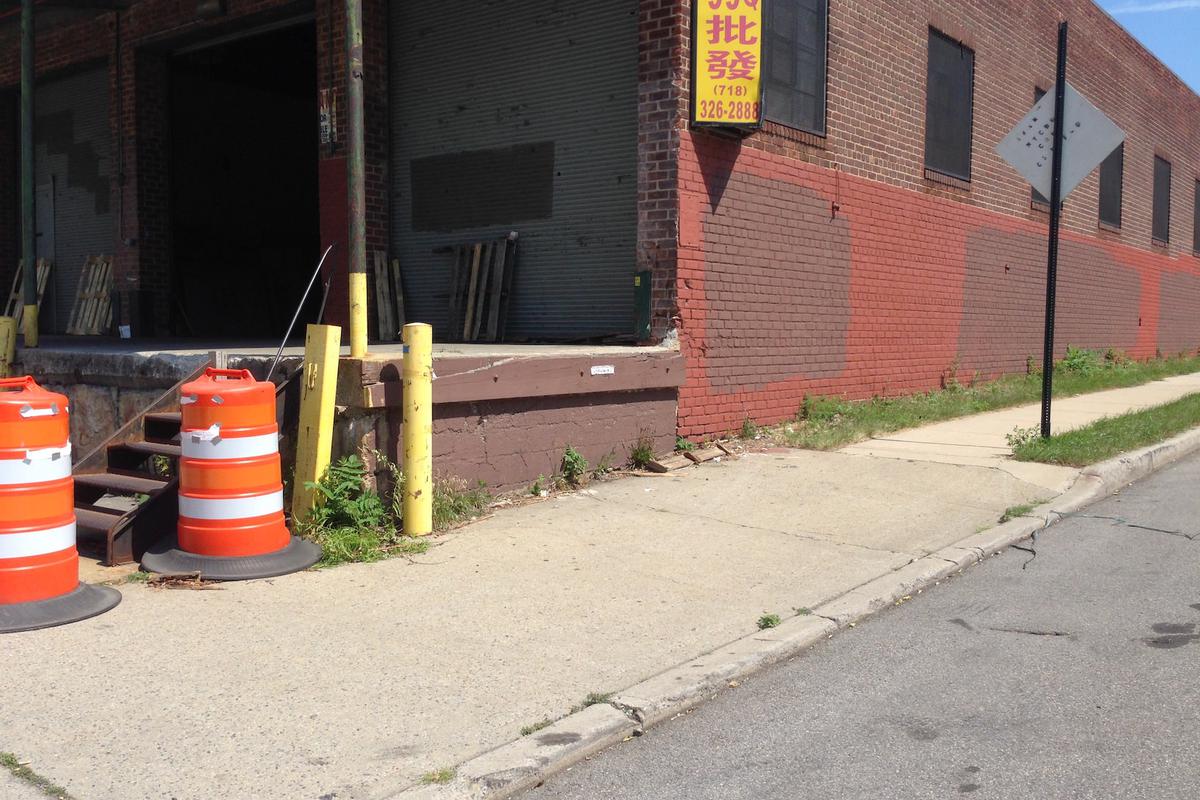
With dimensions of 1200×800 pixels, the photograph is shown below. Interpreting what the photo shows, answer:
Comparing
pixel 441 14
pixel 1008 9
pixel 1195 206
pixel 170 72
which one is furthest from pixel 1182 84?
pixel 170 72

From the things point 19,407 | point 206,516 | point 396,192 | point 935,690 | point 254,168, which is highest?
point 254,168

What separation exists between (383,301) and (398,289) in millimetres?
243

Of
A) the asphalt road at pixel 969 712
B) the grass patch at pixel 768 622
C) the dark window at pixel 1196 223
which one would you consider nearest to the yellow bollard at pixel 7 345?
the grass patch at pixel 768 622

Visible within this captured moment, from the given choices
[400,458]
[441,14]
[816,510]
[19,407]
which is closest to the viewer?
[19,407]

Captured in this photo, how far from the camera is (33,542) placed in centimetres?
515

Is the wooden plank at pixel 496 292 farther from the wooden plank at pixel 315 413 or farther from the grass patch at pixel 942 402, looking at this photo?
the wooden plank at pixel 315 413

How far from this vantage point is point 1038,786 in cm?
353

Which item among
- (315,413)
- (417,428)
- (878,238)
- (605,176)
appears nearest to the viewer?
(417,428)

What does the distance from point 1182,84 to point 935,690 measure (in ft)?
82.8

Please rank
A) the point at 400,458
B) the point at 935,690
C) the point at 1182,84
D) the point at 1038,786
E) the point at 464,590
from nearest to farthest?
the point at 1038,786
the point at 935,690
the point at 464,590
the point at 400,458
the point at 1182,84

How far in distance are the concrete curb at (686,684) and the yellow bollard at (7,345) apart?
345 inches

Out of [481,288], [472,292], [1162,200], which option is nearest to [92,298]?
[472,292]

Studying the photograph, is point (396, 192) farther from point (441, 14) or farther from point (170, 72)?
point (170, 72)

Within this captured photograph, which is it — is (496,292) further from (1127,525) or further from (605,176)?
(1127,525)
